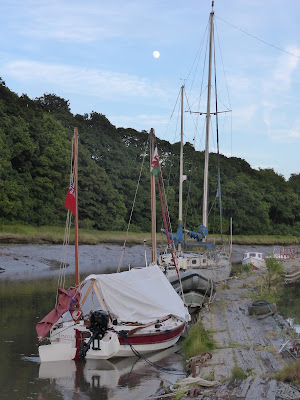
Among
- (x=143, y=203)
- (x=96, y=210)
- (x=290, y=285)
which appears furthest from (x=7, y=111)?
(x=290, y=285)

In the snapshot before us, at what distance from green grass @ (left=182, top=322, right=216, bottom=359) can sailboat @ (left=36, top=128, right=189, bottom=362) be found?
0.89 metres

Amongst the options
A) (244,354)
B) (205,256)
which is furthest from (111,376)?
(205,256)

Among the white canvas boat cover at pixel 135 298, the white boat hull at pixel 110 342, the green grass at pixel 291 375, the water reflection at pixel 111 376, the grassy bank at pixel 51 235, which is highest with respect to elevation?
the grassy bank at pixel 51 235

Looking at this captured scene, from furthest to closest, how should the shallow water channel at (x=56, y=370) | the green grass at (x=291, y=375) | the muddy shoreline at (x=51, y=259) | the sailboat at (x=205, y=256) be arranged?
the muddy shoreline at (x=51, y=259)
the sailboat at (x=205, y=256)
the shallow water channel at (x=56, y=370)
the green grass at (x=291, y=375)

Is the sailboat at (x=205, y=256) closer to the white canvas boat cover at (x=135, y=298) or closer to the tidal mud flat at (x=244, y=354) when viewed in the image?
the tidal mud flat at (x=244, y=354)

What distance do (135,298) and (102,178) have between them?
61.7m

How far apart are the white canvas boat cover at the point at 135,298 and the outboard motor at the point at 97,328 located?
85.6 inches

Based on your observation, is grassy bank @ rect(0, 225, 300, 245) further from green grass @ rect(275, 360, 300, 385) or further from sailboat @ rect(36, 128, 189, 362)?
green grass @ rect(275, 360, 300, 385)

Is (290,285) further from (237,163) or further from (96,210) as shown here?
(237,163)

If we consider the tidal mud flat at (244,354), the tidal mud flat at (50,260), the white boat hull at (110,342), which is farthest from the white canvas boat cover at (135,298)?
the tidal mud flat at (50,260)

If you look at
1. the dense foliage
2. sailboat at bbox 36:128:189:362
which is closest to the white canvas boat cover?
sailboat at bbox 36:128:189:362

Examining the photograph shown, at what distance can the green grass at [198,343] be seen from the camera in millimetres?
19078

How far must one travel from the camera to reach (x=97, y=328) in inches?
749

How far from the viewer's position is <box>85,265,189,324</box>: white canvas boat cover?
21594mm
